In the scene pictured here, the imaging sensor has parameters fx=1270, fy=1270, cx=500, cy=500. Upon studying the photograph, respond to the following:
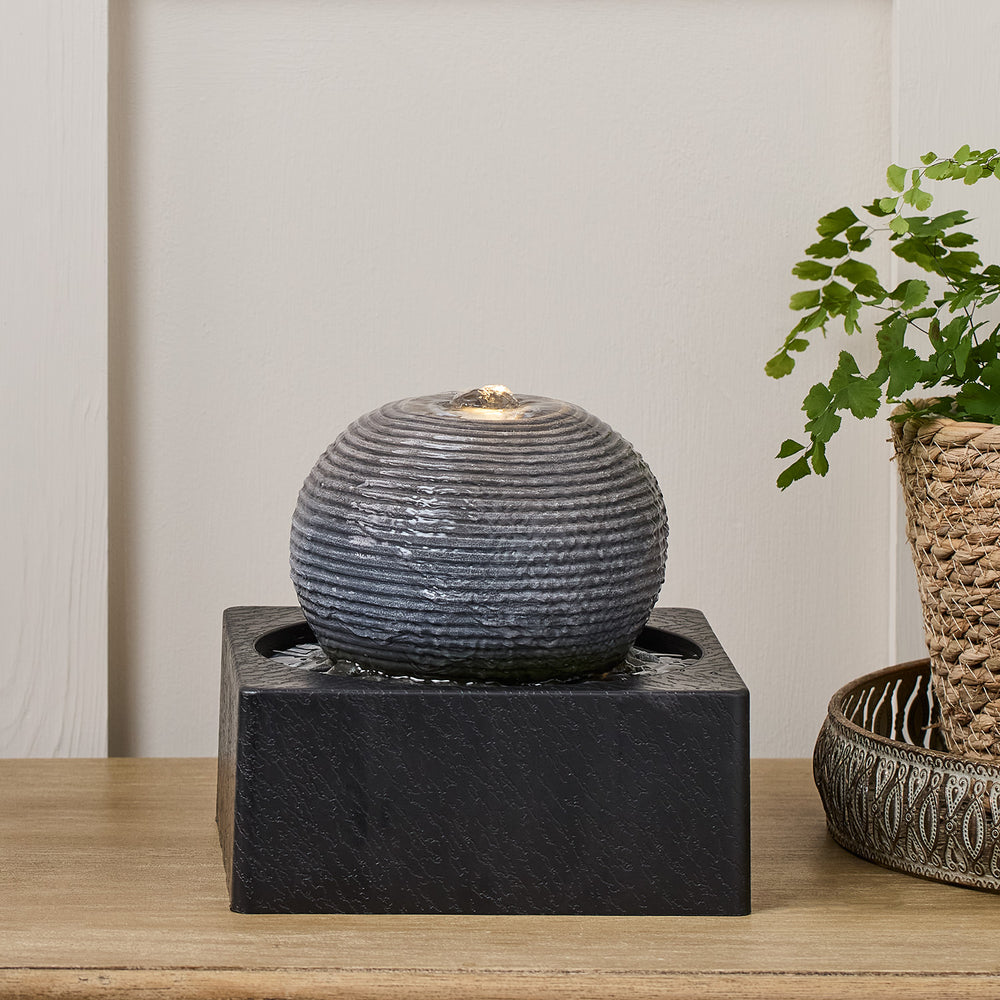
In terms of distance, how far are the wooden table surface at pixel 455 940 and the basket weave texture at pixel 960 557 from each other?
0.11 m

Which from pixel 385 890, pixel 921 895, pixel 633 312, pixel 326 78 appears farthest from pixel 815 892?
pixel 326 78

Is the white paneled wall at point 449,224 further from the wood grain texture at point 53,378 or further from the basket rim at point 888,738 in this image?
the basket rim at point 888,738

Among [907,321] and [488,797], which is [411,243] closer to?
[907,321]

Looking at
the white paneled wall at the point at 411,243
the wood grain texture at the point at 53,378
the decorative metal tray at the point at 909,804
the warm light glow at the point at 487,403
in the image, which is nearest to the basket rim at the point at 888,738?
the decorative metal tray at the point at 909,804

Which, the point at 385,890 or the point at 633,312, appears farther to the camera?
the point at 633,312

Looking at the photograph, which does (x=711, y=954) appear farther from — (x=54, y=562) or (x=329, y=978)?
(x=54, y=562)

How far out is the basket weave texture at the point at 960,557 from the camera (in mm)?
769

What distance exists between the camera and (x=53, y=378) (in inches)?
41.3

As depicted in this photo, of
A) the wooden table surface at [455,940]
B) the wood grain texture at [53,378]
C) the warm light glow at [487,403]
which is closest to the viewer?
the wooden table surface at [455,940]

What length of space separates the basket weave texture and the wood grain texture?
0.65 meters

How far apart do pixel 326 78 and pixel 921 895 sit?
778 mm

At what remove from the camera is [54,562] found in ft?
3.49

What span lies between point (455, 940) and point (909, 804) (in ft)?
0.99

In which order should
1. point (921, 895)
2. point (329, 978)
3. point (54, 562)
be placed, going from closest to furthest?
point (329, 978) < point (921, 895) < point (54, 562)
